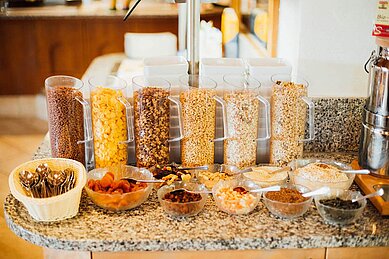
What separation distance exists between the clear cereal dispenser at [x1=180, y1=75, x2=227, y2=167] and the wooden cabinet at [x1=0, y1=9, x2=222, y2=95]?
9.58 ft

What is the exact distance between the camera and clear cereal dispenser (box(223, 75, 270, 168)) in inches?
62.4

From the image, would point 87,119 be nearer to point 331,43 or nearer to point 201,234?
point 201,234

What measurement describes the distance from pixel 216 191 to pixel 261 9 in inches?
49.2

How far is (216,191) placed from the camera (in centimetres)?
146

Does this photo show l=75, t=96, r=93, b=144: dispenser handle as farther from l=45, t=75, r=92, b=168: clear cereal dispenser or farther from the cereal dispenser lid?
the cereal dispenser lid

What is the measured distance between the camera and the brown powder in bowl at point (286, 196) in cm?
140

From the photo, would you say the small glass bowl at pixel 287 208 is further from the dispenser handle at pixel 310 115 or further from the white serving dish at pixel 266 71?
the white serving dish at pixel 266 71

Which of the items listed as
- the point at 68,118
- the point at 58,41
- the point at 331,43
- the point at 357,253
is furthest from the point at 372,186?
the point at 58,41

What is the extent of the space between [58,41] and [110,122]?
3.13m

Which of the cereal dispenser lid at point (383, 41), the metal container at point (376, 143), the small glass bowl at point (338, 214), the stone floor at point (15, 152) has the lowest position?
the stone floor at point (15, 152)

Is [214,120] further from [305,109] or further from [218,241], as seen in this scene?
[218,241]

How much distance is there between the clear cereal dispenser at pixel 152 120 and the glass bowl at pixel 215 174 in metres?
0.13

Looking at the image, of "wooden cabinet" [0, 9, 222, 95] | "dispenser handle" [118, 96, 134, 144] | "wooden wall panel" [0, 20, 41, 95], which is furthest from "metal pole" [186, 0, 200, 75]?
"wooden wall panel" [0, 20, 41, 95]

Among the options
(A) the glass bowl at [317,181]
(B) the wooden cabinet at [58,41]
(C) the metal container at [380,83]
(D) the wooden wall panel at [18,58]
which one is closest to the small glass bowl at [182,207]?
(A) the glass bowl at [317,181]
